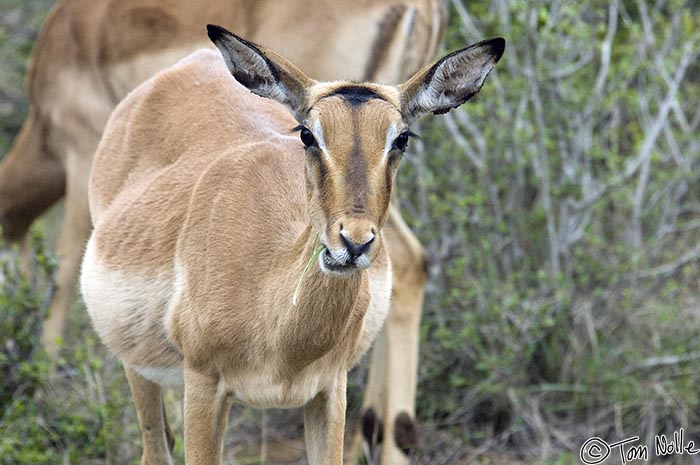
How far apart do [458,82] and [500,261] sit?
2.68 metres

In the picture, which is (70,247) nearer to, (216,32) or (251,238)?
(251,238)

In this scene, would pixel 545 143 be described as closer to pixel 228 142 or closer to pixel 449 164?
pixel 449 164

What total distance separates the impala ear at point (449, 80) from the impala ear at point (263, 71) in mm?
286

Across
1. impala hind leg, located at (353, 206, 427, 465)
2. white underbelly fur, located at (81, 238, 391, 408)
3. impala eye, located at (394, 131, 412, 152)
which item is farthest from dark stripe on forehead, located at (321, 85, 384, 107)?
impala hind leg, located at (353, 206, 427, 465)

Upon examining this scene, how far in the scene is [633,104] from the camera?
6.33 metres

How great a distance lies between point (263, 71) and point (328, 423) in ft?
3.55

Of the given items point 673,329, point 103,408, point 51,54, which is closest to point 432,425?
point 673,329

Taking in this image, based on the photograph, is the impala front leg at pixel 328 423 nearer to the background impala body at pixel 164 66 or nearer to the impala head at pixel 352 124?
the impala head at pixel 352 124

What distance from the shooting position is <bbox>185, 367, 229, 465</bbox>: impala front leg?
3.50m

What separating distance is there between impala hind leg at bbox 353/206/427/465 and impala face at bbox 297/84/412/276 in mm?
2318

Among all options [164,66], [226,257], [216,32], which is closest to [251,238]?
[226,257]

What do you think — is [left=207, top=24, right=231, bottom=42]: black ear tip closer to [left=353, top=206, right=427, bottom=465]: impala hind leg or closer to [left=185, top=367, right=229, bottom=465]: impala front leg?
[left=185, top=367, right=229, bottom=465]: impala front leg

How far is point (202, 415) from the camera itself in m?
3.50

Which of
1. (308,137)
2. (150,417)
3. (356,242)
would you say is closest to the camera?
(356,242)
